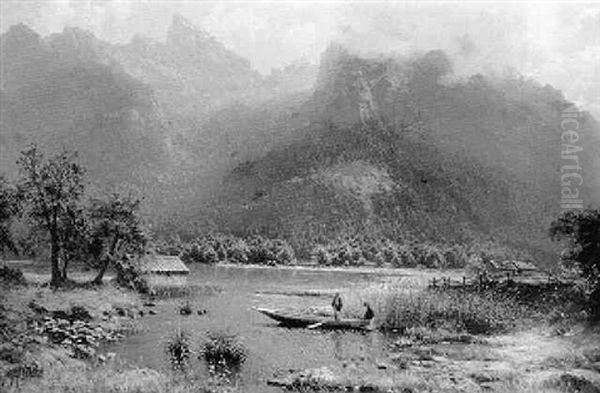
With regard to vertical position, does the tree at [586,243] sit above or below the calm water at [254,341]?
above

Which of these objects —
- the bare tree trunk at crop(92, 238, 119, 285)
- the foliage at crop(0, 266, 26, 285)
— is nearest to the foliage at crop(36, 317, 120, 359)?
the foliage at crop(0, 266, 26, 285)

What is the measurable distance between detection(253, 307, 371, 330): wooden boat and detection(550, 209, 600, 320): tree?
21667 millimetres

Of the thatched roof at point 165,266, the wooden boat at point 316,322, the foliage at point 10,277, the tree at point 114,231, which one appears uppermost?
the tree at point 114,231

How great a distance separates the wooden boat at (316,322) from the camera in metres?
75.3

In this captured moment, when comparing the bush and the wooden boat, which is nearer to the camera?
the bush

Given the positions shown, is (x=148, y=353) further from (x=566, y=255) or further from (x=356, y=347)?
(x=566, y=255)

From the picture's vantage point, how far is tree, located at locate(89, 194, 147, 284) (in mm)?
96375

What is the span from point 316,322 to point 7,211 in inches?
1458

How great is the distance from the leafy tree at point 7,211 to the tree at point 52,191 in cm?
193

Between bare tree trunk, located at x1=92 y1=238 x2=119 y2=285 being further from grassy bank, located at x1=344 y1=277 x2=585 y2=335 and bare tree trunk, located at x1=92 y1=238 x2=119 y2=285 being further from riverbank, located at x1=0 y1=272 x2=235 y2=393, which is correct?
grassy bank, located at x1=344 y1=277 x2=585 y2=335

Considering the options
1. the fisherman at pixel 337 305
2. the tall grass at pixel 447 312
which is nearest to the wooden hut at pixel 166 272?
the fisherman at pixel 337 305

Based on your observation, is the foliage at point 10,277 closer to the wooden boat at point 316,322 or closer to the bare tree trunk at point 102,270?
the bare tree trunk at point 102,270

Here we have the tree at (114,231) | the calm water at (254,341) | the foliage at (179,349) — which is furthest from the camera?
the tree at (114,231)

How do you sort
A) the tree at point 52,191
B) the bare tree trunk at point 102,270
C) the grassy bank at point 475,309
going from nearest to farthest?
the grassy bank at point 475,309 < the tree at point 52,191 < the bare tree trunk at point 102,270
